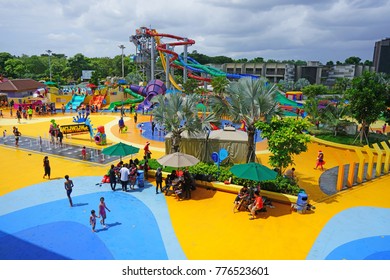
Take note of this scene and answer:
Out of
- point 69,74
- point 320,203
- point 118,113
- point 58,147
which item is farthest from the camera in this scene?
point 69,74

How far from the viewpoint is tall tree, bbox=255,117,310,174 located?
1448 cm

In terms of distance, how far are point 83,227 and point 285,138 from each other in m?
9.52

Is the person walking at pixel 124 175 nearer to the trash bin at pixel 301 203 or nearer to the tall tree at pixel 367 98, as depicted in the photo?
the trash bin at pixel 301 203

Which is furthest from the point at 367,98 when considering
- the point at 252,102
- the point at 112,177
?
the point at 112,177

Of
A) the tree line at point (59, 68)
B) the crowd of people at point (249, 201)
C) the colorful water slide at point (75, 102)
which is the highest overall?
the tree line at point (59, 68)

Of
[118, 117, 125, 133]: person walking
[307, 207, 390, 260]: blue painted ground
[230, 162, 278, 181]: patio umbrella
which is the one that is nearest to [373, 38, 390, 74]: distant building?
[118, 117, 125, 133]: person walking

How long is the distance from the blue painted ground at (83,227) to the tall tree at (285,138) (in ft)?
19.4

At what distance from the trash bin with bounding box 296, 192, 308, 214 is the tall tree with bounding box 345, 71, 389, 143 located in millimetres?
14026

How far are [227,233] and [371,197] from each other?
28.5 ft

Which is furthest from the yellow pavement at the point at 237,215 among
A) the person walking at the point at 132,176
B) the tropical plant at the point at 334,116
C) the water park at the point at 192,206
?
the tropical plant at the point at 334,116

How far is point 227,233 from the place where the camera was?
11.6 metres

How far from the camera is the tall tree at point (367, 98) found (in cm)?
2338

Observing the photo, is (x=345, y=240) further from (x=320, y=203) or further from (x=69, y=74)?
(x=69, y=74)
